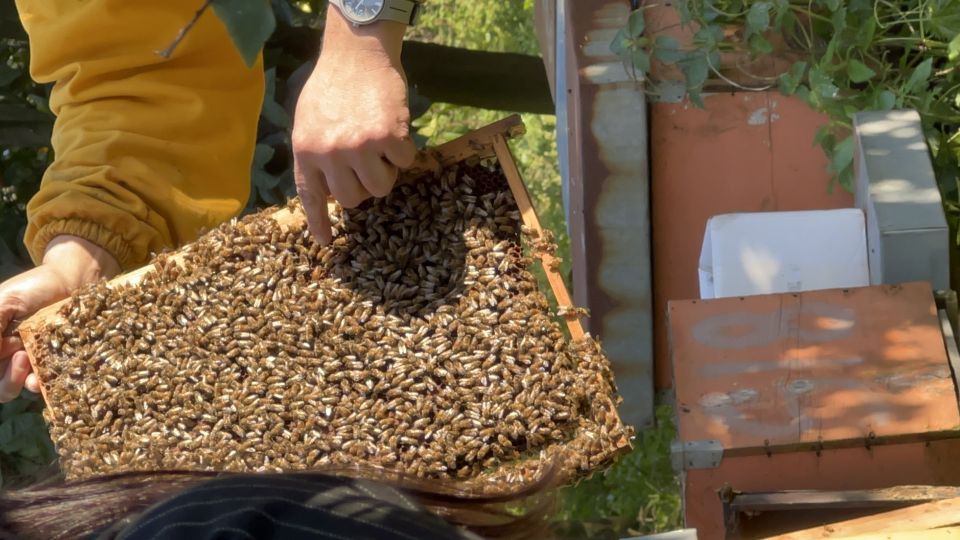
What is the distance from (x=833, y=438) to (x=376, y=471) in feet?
4.25

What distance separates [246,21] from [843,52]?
96.5 inches

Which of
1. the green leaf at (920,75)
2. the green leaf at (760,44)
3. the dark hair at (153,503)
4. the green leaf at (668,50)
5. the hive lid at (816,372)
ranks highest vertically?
the green leaf at (668,50)

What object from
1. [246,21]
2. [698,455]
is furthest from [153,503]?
[698,455]

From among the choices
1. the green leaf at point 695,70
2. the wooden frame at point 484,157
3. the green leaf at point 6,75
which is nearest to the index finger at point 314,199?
the wooden frame at point 484,157

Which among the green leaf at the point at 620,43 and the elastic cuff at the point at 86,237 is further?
the green leaf at the point at 620,43

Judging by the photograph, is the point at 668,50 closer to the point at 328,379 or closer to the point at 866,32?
the point at 866,32

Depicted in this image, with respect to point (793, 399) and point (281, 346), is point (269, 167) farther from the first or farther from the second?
point (793, 399)

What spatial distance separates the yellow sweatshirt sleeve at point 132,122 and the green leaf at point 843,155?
164 centimetres

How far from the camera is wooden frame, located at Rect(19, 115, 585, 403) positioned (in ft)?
7.52

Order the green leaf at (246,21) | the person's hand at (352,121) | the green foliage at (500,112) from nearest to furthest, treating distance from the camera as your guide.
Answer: the green leaf at (246,21)
the person's hand at (352,121)
the green foliage at (500,112)

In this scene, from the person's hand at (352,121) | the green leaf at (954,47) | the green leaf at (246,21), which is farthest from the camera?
the green leaf at (954,47)

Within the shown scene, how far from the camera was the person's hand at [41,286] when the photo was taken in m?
2.62

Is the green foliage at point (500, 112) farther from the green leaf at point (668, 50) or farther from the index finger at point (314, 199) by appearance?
the index finger at point (314, 199)

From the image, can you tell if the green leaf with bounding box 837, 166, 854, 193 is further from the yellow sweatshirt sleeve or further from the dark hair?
the dark hair
